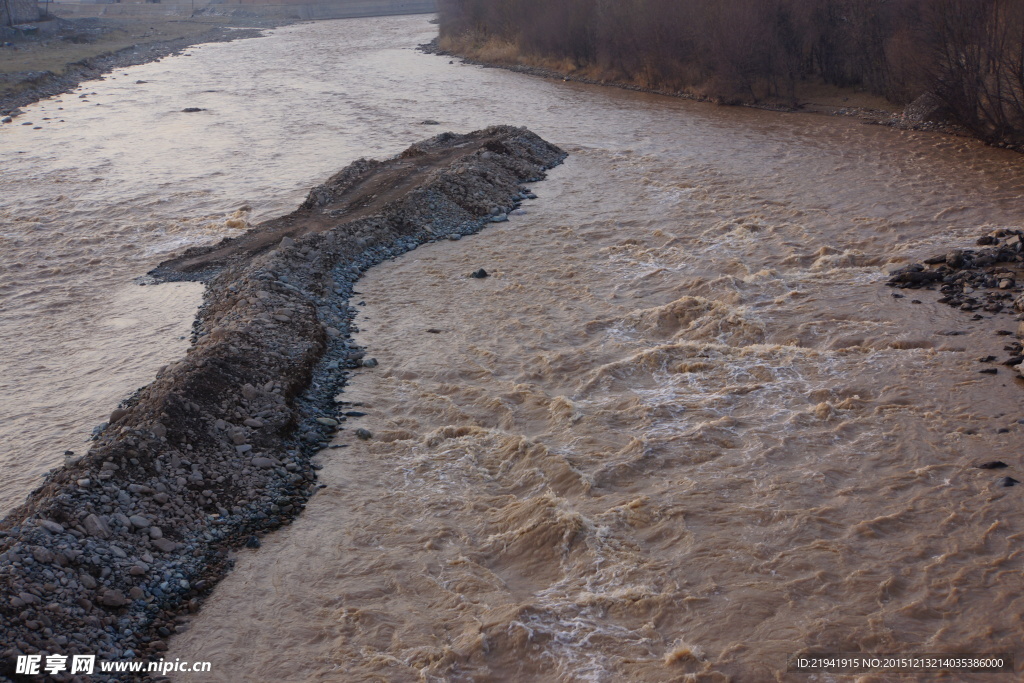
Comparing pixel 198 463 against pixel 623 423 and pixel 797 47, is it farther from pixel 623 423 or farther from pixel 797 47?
pixel 797 47

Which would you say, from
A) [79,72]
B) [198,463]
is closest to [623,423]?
[198,463]

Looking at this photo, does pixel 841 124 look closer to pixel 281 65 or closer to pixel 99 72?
pixel 281 65

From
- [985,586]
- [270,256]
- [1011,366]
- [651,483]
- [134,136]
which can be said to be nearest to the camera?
[985,586]

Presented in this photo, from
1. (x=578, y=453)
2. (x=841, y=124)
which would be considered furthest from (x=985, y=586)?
(x=841, y=124)

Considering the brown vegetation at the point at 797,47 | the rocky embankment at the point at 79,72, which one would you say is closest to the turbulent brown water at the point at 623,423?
the brown vegetation at the point at 797,47

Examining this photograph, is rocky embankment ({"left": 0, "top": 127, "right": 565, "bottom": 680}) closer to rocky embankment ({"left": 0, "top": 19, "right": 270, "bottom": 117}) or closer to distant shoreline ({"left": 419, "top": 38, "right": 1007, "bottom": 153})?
distant shoreline ({"left": 419, "top": 38, "right": 1007, "bottom": 153})

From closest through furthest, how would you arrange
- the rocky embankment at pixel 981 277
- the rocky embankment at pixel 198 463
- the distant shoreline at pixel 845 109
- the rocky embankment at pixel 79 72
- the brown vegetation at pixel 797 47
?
the rocky embankment at pixel 198 463 < the rocky embankment at pixel 981 277 < the brown vegetation at pixel 797 47 < the distant shoreline at pixel 845 109 < the rocky embankment at pixel 79 72

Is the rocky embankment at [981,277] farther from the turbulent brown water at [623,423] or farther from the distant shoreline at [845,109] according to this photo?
the distant shoreline at [845,109]
